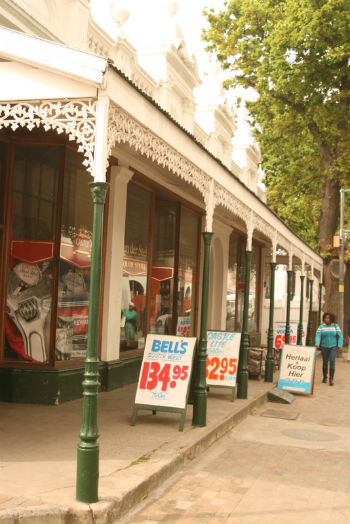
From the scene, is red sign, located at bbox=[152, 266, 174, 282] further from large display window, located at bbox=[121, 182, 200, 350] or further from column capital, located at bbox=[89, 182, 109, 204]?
column capital, located at bbox=[89, 182, 109, 204]

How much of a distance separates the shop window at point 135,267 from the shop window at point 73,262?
1389 millimetres

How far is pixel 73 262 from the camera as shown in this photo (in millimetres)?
8484

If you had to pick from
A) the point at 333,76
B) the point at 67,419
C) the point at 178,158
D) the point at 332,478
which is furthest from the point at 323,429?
the point at 333,76

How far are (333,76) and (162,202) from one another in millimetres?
11276

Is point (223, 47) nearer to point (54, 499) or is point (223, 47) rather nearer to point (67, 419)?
point (67, 419)

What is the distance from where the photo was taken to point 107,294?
9.34m

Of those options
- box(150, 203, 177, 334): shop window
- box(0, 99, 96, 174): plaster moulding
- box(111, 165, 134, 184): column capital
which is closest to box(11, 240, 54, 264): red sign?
box(111, 165, 134, 184): column capital

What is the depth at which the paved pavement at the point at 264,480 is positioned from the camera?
15.3ft

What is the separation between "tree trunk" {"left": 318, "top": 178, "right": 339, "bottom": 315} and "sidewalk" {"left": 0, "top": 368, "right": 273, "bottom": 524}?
1476 centimetres

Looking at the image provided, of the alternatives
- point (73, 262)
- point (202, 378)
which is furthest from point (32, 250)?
point (202, 378)

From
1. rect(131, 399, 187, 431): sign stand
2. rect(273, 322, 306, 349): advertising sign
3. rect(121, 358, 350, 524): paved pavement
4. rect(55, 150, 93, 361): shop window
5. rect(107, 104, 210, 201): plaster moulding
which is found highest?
rect(107, 104, 210, 201): plaster moulding

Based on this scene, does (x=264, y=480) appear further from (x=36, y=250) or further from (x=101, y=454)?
(x=36, y=250)

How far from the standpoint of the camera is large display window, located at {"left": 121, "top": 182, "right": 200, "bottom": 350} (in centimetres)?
1038

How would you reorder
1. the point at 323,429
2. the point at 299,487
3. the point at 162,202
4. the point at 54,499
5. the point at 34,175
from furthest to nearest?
the point at 162,202 → the point at 323,429 → the point at 34,175 → the point at 299,487 → the point at 54,499
